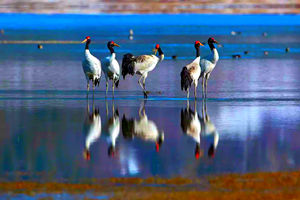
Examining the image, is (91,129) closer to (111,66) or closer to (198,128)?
(198,128)

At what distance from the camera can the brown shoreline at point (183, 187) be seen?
1016 cm

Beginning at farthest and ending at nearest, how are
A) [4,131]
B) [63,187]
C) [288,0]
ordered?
[288,0] → [4,131] → [63,187]

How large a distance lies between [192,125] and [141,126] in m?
1.05

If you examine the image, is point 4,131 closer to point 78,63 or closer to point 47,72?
point 47,72

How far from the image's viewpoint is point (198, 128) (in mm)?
15641

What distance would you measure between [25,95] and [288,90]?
765 cm

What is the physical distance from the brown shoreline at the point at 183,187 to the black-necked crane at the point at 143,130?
8.29 feet

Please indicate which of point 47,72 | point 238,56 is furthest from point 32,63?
point 238,56

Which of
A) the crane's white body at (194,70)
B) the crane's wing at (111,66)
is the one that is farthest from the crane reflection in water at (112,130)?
the crane's white body at (194,70)

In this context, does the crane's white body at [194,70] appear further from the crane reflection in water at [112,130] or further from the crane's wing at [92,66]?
the crane reflection in water at [112,130]

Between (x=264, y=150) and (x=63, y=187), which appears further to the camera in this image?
(x=264, y=150)

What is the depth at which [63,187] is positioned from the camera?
10.5 m

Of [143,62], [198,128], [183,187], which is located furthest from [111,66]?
[183,187]

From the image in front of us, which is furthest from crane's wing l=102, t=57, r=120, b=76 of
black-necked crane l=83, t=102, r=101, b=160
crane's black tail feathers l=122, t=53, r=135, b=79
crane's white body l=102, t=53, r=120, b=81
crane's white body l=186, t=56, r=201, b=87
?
black-necked crane l=83, t=102, r=101, b=160
